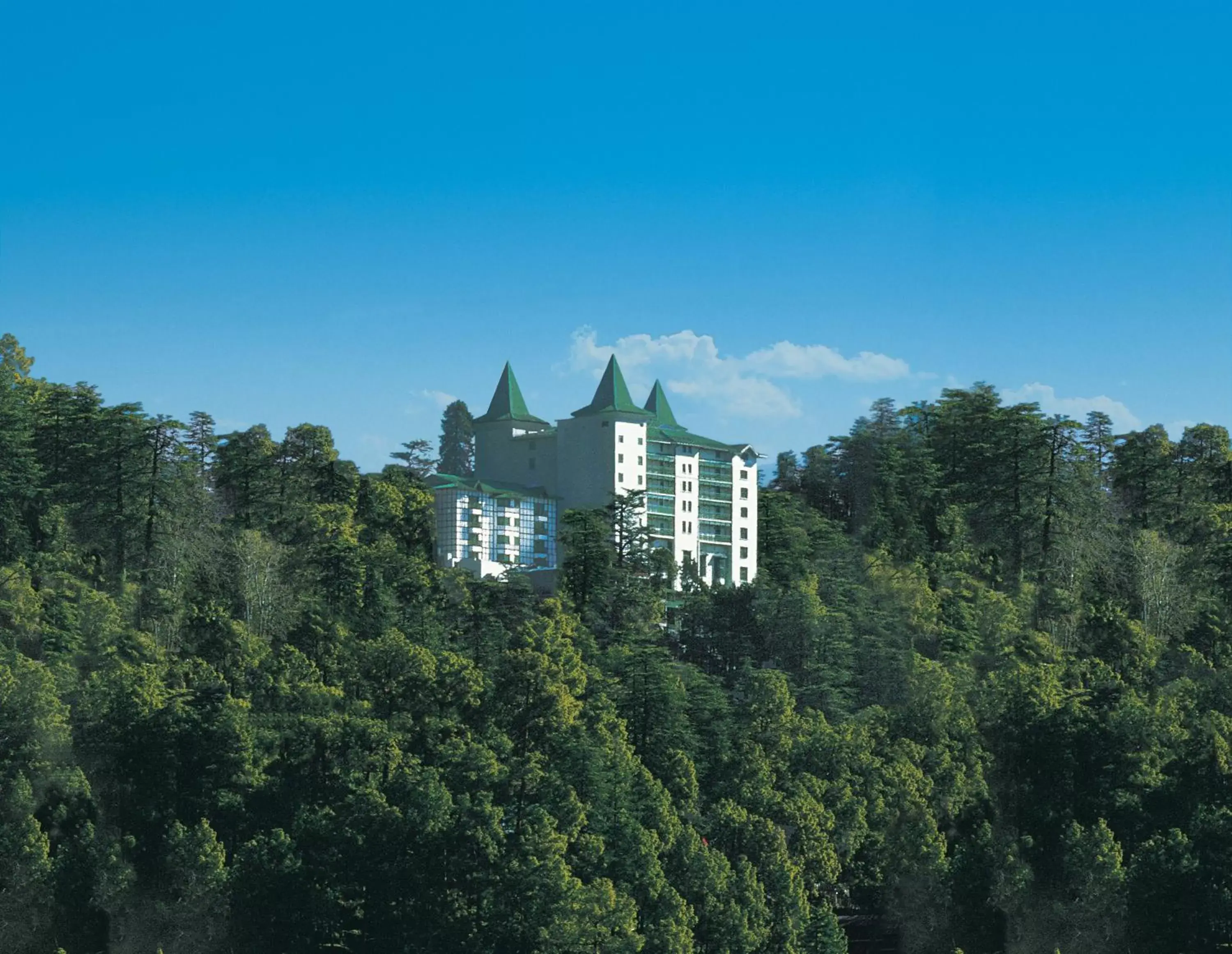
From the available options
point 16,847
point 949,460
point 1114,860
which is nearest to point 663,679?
point 1114,860

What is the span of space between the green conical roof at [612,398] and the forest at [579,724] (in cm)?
563

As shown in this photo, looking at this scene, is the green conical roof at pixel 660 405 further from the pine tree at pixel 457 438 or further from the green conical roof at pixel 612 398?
the pine tree at pixel 457 438

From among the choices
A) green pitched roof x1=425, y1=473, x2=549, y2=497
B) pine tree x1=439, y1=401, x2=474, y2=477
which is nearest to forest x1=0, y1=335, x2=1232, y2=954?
green pitched roof x1=425, y1=473, x2=549, y2=497

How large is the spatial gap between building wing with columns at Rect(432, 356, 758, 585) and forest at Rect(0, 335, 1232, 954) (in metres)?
1.76

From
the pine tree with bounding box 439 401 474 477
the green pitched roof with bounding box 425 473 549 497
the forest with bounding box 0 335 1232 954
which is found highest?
the pine tree with bounding box 439 401 474 477

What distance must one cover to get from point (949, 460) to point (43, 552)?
39.7 m

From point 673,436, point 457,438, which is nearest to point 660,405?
point 673,436

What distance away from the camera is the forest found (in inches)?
2181

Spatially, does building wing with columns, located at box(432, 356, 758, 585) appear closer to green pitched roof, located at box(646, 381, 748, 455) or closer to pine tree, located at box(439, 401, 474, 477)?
green pitched roof, located at box(646, 381, 748, 455)

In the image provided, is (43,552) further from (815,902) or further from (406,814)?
(815,902)

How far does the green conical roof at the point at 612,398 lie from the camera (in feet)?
271

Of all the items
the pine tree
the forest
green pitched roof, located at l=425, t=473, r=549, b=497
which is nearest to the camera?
the forest

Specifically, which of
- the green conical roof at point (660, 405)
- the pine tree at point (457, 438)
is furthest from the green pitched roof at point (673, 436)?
the pine tree at point (457, 438)

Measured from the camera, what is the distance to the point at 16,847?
54.7 metres
